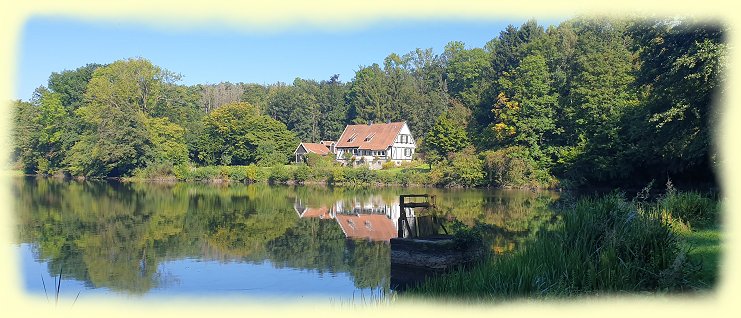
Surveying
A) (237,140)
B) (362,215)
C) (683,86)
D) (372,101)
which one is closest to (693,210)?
(683,86)

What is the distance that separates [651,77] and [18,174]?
227 feet

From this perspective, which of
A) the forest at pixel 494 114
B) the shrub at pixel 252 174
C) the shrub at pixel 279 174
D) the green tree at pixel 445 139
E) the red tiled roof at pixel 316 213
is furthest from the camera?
the shrub at pixel 252 174

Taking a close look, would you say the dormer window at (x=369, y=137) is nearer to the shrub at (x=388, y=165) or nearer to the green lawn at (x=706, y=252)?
the shrub at (x=388, y=165)

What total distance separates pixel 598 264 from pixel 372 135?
6246 cm

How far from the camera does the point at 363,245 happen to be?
65.0 feet

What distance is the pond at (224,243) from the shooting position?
13774 mm

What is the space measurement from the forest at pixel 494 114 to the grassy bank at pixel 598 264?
12662 millimetres

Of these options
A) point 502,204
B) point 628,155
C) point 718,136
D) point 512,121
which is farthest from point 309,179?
point 718,136

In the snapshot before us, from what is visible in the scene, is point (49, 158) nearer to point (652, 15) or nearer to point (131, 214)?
point (131, 214)

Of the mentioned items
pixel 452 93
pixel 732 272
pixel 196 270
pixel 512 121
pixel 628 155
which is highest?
pixel 452 93

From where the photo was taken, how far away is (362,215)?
29.2 m

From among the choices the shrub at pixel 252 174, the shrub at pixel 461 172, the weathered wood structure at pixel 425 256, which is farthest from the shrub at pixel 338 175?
the weathered wood structure at pixel 425 256

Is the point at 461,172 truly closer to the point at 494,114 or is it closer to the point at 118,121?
the point at 494,114

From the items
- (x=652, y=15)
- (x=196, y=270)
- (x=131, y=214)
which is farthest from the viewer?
(x=131, y=214)
